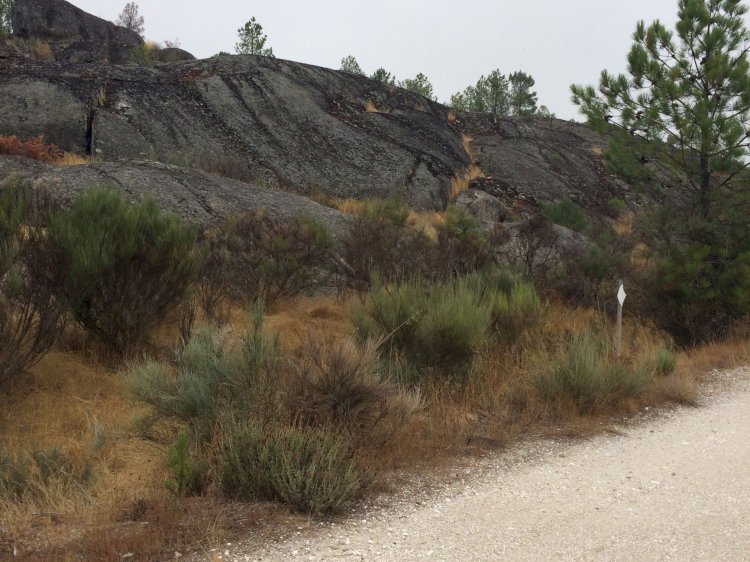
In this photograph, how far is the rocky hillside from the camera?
18.6 metres

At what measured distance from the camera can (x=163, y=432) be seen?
5320 mm

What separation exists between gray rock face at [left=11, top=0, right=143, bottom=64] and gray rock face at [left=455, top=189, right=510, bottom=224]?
2099 cm

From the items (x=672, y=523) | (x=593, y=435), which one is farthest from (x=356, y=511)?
(x=593, y=435)

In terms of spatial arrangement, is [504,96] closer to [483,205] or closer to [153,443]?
[483,205]

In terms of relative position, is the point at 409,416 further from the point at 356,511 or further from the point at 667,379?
the point at 667,379

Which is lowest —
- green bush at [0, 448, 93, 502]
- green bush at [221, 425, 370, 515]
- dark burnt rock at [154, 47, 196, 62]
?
green bush at [0, 448, 93, 502]

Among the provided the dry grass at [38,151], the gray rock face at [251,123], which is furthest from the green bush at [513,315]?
the gray rock face at [251,123]

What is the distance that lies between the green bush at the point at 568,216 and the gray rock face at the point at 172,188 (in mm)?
9179

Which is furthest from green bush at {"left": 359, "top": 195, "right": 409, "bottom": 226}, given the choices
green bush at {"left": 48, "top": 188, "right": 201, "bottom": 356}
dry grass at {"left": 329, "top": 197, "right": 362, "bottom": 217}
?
green bush at {"left": 48, "top": 188, "right": 201, "bottom": 356}

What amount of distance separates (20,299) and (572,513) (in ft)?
17.8

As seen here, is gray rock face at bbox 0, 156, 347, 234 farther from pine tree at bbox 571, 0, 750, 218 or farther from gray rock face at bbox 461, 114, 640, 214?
gray rock face at bbox 461, 114, 640, 214

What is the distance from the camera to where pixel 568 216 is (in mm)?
21828

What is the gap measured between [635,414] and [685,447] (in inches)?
38.4

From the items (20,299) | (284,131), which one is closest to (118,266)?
(20,299)
